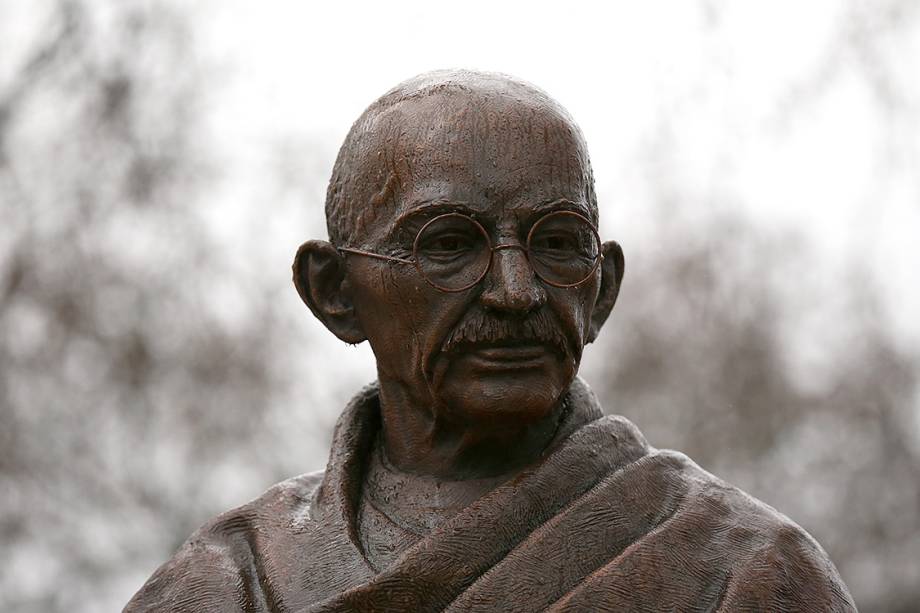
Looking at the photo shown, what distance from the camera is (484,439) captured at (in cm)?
523

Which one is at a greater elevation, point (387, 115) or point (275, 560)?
point (387, 115)

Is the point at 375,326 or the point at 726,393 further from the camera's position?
the point at 726,393

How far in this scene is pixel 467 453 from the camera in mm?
5273

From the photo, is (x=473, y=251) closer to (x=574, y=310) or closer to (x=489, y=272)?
(x=489, y=272)

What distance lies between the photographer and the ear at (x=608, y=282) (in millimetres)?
5344

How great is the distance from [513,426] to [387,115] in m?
0.86

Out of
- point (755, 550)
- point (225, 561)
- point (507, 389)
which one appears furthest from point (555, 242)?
point (225, 561)

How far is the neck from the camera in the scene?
17.1ft

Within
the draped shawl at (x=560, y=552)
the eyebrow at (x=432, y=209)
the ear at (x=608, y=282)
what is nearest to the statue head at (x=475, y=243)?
the eyebrow at (x=432, y=209)

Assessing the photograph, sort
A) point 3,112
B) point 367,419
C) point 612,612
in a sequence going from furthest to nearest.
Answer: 1. point 3,112
2. point 367,419
3. point 612,612

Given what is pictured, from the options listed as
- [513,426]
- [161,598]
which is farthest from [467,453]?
[161,598]

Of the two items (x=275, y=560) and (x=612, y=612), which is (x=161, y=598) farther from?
(x=612, y=612)

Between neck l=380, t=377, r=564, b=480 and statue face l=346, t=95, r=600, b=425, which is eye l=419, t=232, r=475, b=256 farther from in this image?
Result: neck l=380, t=377, r=564, b=480

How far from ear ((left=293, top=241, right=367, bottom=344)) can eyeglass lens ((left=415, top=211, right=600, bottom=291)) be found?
366 mm
